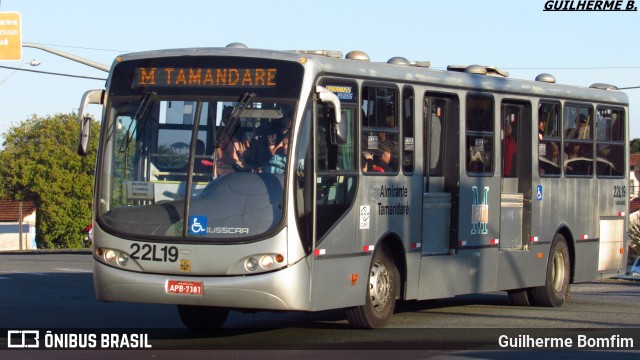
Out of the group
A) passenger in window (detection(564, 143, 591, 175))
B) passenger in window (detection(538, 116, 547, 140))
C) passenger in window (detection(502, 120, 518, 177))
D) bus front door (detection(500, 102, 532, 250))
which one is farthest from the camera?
passenger in window (detection(564, 143, 591, 175))

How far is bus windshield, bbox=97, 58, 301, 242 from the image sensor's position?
11531 mm

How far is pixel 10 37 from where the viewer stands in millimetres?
31938

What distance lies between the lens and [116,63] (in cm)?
1245

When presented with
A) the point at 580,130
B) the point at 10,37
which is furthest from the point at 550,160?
the point at 10,37

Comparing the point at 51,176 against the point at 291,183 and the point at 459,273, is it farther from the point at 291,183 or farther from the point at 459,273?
the point at 291,183

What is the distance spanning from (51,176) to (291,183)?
3456 inches

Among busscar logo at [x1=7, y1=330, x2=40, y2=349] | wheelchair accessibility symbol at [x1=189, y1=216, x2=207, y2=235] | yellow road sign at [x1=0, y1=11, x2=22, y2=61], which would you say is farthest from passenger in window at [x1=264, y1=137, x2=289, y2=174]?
yellow road sign at [x1=0, y1=11, x2=22, y2=61]

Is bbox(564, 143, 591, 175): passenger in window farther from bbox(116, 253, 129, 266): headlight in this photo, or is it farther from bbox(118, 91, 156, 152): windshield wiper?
bbox(116, 253, 129, 266): headlight

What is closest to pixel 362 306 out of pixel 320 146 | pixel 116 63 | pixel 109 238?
pixel 320 146

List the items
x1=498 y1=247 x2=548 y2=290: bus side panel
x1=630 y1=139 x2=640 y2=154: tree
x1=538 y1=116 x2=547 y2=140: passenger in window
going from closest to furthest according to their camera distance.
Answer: x1=498 y1=247 x2=548 y2=290: bus side panel < x1=538 y1=116 x2=547 y2=140: passenger in window < x1=630 y1=139 x2=640 y2=154: tree

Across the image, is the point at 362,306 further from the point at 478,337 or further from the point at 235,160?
the point at 235,160

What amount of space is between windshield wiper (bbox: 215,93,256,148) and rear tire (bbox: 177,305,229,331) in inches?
93.6

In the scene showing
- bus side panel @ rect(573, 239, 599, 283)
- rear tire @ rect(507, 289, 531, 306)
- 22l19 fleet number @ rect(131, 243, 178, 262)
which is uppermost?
22l19 fleet number @ rect(131, 243, 178, 262)

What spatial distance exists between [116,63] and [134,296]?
2.51 m
